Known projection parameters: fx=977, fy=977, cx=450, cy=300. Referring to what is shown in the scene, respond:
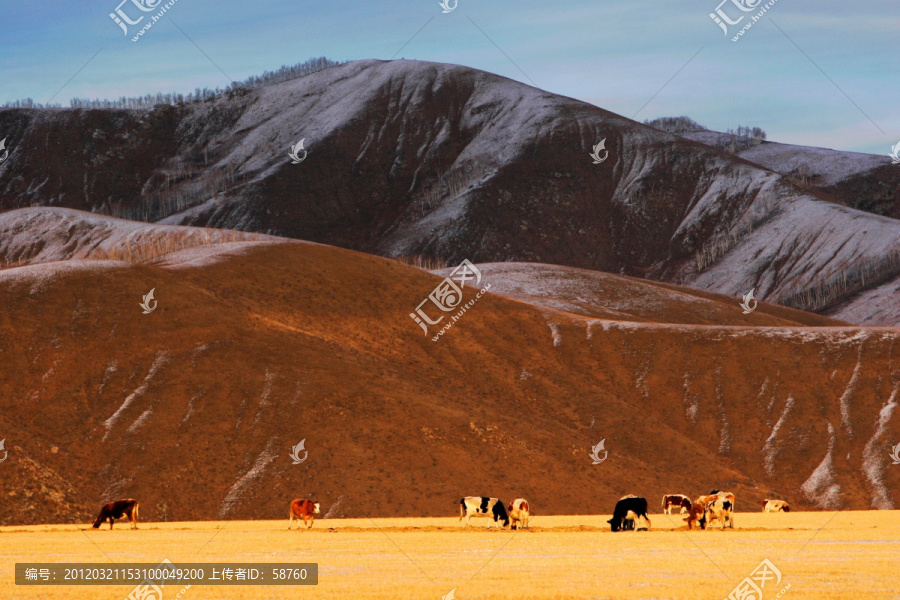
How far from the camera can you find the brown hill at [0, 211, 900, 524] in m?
55.7

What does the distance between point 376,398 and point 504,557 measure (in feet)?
126

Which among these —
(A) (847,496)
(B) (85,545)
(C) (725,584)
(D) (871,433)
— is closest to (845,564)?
(C) (725,584)

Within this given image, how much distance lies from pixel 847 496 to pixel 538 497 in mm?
26522

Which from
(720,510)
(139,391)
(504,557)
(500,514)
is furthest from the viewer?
(139,391)

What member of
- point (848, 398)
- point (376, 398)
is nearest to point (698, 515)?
point (376, 398)

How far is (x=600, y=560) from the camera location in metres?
26.1

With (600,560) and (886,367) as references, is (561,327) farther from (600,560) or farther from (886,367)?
(600,560)

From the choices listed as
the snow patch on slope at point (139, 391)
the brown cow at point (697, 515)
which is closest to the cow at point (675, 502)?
the brown cow at point (697, 515)

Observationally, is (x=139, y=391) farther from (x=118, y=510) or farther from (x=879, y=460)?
(x=879, y=460)

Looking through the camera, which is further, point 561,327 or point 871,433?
point 561,327

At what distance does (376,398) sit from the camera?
6506 cm

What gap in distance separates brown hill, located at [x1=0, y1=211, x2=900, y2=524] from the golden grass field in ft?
44.8

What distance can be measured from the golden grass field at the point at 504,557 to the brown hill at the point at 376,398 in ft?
44.8

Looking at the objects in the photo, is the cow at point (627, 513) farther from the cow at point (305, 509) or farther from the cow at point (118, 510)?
the cow at point (118, 510)
